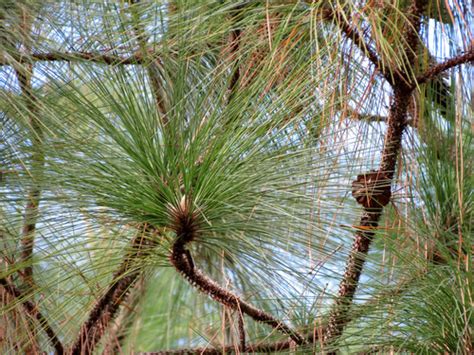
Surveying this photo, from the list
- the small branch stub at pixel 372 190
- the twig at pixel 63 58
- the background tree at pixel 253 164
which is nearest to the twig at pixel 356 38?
the background tree at pixel 253 164

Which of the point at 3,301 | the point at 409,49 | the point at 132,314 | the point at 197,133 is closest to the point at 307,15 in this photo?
the point at 409,49

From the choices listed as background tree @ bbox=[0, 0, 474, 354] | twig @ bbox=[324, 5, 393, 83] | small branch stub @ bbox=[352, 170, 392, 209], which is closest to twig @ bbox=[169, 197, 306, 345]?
background tree @ bbox=[0, 0, 474, 354]

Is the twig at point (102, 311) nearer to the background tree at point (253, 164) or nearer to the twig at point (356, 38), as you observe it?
the background tree at point (253, 164)

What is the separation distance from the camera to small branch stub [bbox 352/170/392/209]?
120 cm

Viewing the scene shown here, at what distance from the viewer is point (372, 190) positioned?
121 centimetres

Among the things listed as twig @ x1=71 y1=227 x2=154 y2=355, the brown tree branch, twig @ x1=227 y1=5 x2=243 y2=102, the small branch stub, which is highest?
twig @ x1=227 y1=5 x2=243 y2=102

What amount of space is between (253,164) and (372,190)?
22cm

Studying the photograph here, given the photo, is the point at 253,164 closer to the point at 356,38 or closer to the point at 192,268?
the point at 192,268

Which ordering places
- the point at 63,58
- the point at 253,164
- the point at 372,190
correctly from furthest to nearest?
the point at 63,58
the point at 372,190
the point at 253,164

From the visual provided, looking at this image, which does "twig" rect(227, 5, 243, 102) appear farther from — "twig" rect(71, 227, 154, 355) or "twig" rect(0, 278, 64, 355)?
"twig" rect(0, 278, 64, 355)

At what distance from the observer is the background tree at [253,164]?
1.05 meters

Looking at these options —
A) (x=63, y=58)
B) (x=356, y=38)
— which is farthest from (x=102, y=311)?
(x=356, y=38)

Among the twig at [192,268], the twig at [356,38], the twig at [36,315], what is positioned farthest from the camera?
the twig at [36,315]

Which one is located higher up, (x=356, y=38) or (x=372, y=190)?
(x=356, y=38)
